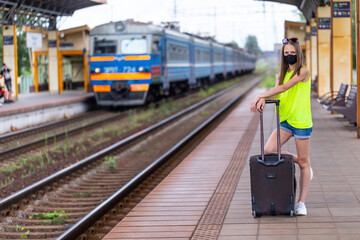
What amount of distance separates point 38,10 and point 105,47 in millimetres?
2903

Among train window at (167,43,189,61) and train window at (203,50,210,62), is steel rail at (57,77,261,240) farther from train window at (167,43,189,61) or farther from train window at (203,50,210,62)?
train window at (203,50,210,62)

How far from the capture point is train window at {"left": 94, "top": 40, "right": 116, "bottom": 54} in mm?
23453

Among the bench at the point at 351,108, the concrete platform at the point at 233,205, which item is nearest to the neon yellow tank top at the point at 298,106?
the concrete platform at the point at 233,205

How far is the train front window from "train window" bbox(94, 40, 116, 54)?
40cm

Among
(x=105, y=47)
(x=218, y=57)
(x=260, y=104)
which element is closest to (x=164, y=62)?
(x=105, y=47)

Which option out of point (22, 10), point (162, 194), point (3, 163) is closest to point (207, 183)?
point (162, 194)

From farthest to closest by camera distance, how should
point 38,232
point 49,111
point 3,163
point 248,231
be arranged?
point 49,111 → point 3,163 → point 38,232 → point 248,231

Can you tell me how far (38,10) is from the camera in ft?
78.5

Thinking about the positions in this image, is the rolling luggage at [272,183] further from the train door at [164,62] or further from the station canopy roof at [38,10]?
the train door at [164,62]

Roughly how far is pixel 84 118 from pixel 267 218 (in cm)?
1619

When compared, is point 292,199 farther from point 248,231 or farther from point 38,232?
point 38,232

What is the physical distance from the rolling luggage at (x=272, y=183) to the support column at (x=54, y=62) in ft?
72.6

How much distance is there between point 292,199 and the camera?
6.09 meters

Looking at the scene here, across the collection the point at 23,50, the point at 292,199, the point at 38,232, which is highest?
the point at 23,50
